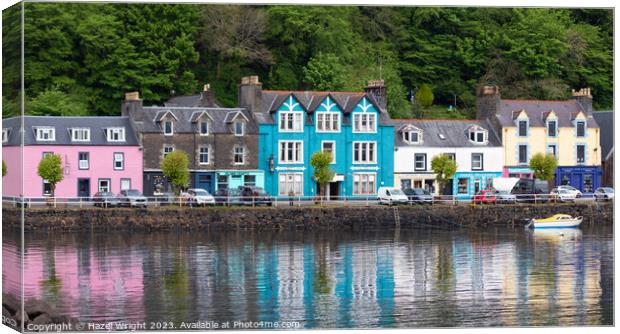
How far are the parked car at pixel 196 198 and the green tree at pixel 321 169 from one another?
3245mm

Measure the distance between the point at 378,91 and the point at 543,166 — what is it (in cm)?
481

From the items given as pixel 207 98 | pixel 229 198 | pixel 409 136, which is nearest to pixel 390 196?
pixel 409 136

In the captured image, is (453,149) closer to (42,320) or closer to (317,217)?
(317,217)

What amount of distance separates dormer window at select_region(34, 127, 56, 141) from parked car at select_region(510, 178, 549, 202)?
41.0 feet

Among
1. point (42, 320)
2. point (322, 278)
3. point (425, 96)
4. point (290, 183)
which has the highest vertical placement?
point (425, 96)

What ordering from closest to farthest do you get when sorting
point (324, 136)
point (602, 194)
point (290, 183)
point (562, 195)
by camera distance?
point (602, 194), point (562, 195), point (290, 183), point (324, 136)

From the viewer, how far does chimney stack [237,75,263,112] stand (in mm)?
38062

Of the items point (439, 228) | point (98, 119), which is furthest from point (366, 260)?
point (98, 119)

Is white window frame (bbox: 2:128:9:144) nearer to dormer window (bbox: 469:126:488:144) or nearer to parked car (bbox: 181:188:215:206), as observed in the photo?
parked car (bbox: 181:188:215:206)

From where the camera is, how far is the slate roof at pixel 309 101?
3941 cm

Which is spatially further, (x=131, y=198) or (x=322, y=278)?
(x=131, y=198)

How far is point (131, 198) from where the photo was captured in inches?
1540

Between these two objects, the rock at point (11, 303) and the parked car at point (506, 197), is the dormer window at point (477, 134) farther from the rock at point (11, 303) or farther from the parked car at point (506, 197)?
the rock at point (11, 303)

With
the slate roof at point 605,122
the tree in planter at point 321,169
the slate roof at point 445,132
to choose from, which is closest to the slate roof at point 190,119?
the tree in planter at point 321,169
